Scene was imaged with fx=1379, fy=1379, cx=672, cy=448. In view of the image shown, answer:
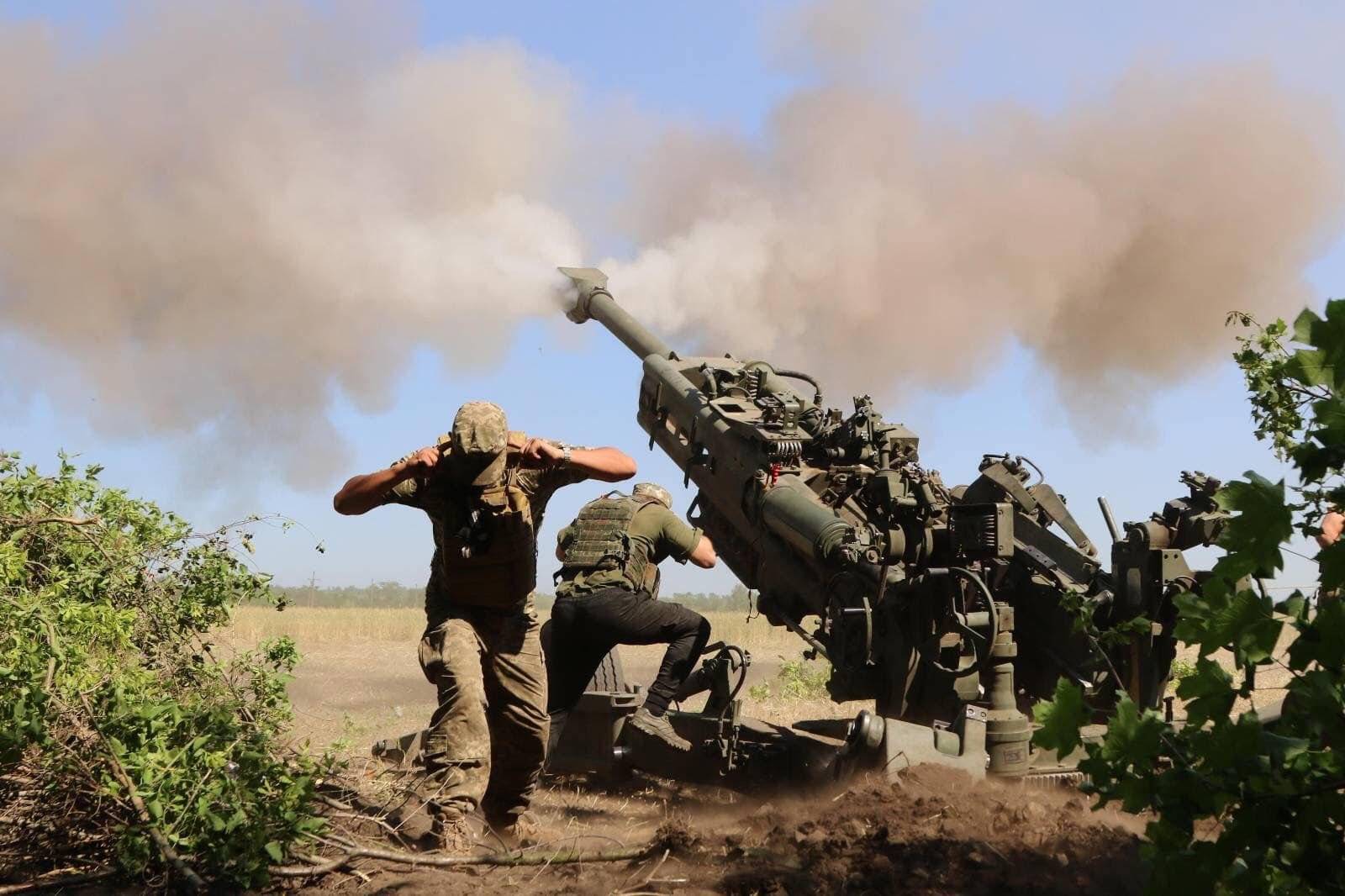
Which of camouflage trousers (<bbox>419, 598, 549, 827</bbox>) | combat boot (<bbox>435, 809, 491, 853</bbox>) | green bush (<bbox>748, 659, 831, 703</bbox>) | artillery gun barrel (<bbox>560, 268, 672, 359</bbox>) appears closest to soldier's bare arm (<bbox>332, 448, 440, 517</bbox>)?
camouflage trousers (<bbox>419, 598, 549, 827</bbox>)

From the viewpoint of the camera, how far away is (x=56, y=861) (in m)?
4.34

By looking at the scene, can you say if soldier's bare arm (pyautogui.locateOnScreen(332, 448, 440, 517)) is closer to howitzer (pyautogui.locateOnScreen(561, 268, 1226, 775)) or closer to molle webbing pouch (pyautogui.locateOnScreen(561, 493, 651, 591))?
howitzer (pyautogui.locateOnScreen(561, 268, 1226, 775))

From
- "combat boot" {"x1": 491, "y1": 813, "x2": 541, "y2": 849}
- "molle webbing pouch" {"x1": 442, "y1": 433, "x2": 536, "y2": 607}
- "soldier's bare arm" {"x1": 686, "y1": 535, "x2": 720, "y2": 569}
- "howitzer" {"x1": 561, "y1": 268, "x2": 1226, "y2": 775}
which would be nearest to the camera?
"molle webbing pouch" {"x1": 442, "y1": 433, "x2": 536, "y2": 607}

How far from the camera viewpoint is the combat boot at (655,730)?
7254 mm

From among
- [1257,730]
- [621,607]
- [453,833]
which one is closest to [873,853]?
[453,833]

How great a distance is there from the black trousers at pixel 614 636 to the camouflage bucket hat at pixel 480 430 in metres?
2.42

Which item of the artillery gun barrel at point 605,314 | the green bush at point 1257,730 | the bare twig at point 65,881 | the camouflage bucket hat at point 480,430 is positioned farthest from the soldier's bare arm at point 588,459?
the artillery gun barrel at point 605,314

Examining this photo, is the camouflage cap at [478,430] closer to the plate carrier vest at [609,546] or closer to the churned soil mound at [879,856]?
the churned soil mound at [879,856]

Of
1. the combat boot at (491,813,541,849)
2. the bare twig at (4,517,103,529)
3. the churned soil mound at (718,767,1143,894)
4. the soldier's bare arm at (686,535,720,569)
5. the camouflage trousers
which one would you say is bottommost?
the combat boot at (491,813,541,849)

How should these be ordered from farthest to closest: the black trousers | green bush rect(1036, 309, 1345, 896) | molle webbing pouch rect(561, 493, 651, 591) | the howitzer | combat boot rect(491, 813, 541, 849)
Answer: molle webbing pouch rect(561, 493, 651, 591), the black trousers, the howitzer, combat boot rect(491, 813, 541, 849), green bush rect(1036, 309, 1345, 896)

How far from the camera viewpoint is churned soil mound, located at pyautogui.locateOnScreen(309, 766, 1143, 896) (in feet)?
13.6

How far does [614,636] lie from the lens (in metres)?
7.66

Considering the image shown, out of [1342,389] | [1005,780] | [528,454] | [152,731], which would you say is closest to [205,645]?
[152,731]

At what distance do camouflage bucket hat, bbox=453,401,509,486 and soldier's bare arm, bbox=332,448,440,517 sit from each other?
0.37ft
